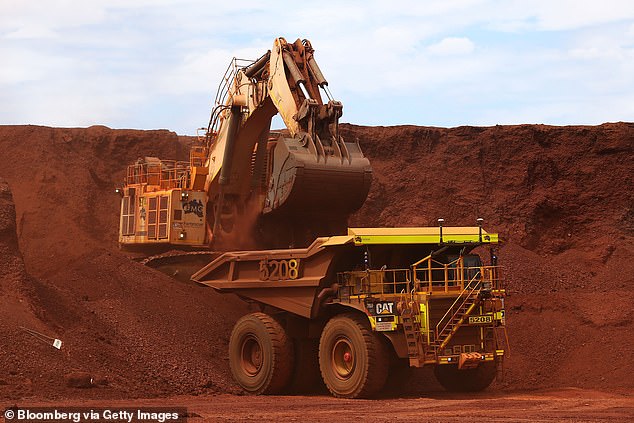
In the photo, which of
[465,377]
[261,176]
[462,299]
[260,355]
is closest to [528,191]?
[261,176]

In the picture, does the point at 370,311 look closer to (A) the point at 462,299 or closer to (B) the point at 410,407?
(A) the point at 462,299

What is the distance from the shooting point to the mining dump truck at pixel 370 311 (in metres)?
16.7

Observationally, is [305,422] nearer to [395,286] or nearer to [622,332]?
[395,286]

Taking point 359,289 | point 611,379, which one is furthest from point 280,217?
point 611,379

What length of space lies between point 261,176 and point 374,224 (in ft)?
37.1

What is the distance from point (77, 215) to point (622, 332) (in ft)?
60.5

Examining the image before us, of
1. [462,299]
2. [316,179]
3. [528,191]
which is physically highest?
[528,191]

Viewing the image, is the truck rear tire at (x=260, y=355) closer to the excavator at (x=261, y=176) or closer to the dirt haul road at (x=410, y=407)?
the dirt haul road at (x=410, y=407)

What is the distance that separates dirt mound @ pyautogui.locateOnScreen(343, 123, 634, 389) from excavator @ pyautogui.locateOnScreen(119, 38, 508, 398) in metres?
8.60

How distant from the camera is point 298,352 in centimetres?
1895

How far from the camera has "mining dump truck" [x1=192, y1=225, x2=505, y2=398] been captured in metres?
16.7

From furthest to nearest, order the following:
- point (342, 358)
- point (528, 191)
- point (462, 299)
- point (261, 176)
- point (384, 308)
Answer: point (528, 191) → point (261, 176) → point (342, 358) → point (462, 299) → point (384, 308)

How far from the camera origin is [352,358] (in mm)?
17188

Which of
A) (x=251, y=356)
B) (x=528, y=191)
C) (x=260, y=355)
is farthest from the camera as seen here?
(x=528, y=191)
